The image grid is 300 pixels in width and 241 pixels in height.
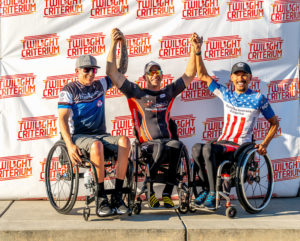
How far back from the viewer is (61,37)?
5.36m

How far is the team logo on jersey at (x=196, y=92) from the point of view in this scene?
216 inches

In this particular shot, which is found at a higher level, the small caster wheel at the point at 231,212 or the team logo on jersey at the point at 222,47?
the team logo on jersey at the point at 222,47

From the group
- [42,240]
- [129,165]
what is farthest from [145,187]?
[42,240]

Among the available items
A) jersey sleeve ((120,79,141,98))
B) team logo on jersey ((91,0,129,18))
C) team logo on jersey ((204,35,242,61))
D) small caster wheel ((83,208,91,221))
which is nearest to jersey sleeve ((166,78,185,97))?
jersey sleeve ((120,79,141,98))

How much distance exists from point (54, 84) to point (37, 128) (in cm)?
53

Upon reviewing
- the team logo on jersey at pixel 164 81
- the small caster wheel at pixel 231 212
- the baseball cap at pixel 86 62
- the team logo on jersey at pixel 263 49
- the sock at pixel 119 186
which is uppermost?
the team logo on jersey at pixel 263 49

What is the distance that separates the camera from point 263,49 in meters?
5.53

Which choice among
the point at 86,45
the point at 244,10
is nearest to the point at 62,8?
the point at 86,45

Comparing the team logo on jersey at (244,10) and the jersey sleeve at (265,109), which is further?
the team logo on jersey at (244,10)

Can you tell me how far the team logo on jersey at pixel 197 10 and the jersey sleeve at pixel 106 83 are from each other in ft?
3.89

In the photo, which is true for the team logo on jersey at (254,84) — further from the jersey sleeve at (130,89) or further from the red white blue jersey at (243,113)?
the jersey sleeve at (130,89)

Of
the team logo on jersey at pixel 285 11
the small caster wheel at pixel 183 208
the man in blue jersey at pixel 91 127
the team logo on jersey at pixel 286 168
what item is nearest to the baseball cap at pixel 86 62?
the man in blue jersey at pixel 91 127

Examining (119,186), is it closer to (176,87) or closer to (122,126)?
(122,126)

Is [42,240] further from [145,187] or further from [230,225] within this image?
[230,225]
